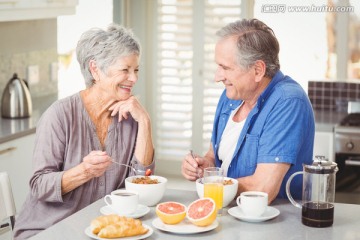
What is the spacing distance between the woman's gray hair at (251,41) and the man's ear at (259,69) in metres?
0.01

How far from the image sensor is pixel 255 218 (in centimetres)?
230

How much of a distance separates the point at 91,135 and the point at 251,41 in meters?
0.71

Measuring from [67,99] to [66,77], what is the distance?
11.2 feet

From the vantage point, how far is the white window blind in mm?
5977

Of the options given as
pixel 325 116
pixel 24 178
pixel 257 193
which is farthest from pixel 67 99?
pixel 325 116

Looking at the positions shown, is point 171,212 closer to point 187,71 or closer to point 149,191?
point 149,191

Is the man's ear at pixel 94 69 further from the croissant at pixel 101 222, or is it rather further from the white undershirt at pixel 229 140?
the croissant at pixel 101 222

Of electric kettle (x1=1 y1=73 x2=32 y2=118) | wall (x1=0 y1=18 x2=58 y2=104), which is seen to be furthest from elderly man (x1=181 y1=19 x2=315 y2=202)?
wall (x1=0 y1=18 x2=58 y2=104)

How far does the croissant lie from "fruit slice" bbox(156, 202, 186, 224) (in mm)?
148

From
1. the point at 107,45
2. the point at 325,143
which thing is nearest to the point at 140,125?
the point at 107,45

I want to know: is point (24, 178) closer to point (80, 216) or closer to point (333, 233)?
point (80, 216)

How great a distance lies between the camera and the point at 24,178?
4055 mm

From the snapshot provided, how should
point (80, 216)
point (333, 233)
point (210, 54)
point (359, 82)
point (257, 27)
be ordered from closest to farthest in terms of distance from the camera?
point (333, 233), point (80, 216), point (257, 27), point (359, 82), point (210, 54)

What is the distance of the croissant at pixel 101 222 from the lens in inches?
85.0
